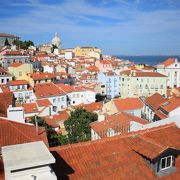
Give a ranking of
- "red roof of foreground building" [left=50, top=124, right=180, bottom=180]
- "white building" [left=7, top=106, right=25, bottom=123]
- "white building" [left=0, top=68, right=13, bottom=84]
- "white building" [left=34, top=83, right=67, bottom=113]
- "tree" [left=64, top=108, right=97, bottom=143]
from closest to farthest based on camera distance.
→ "red roof of foreground building" [left=50, top=124, right=180, bottom=180], "white building" [left=7, top=106, right=25, bottom=123], "tree" [left=64, top=108, right=97, bottom=143], "white building" [left=34, top=83, right=67, bottom=113], "white building" [left=0, top=68, right=13, bottom=84]

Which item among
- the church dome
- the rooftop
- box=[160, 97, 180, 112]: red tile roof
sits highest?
the church dome

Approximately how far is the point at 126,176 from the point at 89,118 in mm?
25637

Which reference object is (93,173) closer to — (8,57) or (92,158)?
(92,158)

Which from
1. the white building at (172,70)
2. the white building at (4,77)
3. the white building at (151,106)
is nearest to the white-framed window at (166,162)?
the white building at (151,106)

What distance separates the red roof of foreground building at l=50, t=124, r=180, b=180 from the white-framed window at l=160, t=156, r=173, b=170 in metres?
0.28

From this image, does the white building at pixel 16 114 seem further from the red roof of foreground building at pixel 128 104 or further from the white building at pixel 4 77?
the white building at pixel 4 77

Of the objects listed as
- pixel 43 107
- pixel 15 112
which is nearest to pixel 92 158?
pixel 15 112

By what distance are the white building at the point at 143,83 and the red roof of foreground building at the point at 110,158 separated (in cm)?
6487

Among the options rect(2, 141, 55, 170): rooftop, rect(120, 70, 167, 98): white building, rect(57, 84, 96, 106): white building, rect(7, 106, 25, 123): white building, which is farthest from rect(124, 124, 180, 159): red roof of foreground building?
rect(120, 70, 167, 98): white building

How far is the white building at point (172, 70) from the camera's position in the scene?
83312mm

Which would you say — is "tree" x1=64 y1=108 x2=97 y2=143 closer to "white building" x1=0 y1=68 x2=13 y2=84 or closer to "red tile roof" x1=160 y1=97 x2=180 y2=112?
"red tile roof" x1=160 y1=97 x2=180 y2=112

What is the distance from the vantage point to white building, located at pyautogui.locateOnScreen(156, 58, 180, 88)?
8331 centimetres

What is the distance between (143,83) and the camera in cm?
7356

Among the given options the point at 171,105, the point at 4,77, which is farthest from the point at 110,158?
the point at 4,77
